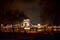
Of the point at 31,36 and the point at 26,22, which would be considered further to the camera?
the point at 26,22

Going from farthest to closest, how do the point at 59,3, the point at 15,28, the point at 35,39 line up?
the point at 59,3, the point at 15,28, the point at 35,39

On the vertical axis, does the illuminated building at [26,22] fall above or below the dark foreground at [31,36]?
above

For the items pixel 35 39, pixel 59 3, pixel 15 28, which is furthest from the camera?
pixel 59 3

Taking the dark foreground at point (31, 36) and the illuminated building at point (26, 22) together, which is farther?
the illuminated building at point (26, 22)

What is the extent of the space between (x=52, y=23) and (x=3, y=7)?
97cm

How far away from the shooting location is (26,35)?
1.39 m

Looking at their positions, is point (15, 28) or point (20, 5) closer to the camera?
point (15, 28)

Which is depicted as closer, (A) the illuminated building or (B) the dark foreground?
(B) the dark foreground

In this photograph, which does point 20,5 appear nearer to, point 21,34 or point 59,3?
point 21,34

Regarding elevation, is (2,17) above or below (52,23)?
above

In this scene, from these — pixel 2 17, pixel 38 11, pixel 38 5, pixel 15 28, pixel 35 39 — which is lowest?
pixel 35 39

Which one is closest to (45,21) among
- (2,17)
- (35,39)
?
(35,39)

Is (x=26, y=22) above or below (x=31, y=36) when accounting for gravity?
above

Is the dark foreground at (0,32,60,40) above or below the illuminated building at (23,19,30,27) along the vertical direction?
below
